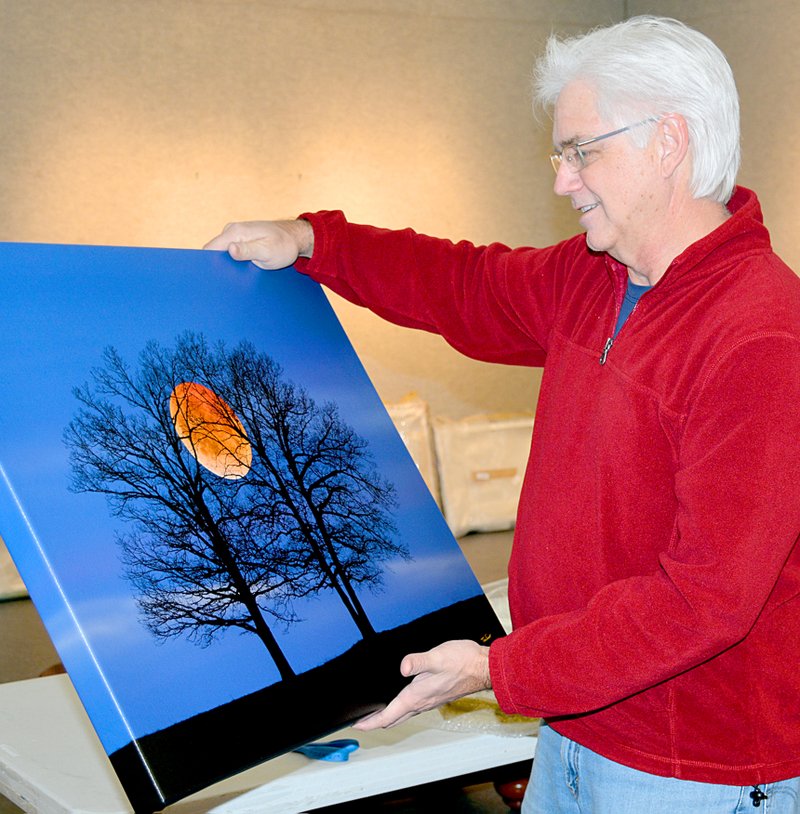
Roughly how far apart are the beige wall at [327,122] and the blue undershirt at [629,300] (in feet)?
12.9

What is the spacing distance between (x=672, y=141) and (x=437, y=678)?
665 millimetres

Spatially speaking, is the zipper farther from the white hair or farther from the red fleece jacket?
the white hair

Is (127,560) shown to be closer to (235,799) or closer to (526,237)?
(235,799)

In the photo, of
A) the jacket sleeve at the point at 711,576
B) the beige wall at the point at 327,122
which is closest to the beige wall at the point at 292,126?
the beige wall at the point at 327,122

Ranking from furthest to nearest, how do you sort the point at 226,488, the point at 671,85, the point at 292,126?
the point at 292,126 < the point at 226,488 < the point at 671,85

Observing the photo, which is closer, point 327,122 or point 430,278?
point 430,278

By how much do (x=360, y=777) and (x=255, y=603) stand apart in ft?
1.59

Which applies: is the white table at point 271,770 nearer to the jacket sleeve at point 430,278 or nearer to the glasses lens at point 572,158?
the jacket sleeve at point 430,278

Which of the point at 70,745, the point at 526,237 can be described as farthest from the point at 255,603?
the point at 526,237

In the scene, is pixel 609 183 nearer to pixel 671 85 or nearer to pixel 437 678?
pixel 671 85

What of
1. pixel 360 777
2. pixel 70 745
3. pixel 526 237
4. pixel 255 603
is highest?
pixel 526 237

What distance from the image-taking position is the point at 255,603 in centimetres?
121

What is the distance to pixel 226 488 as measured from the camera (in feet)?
4.13

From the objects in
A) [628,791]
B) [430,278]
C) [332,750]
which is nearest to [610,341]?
[430,278]
